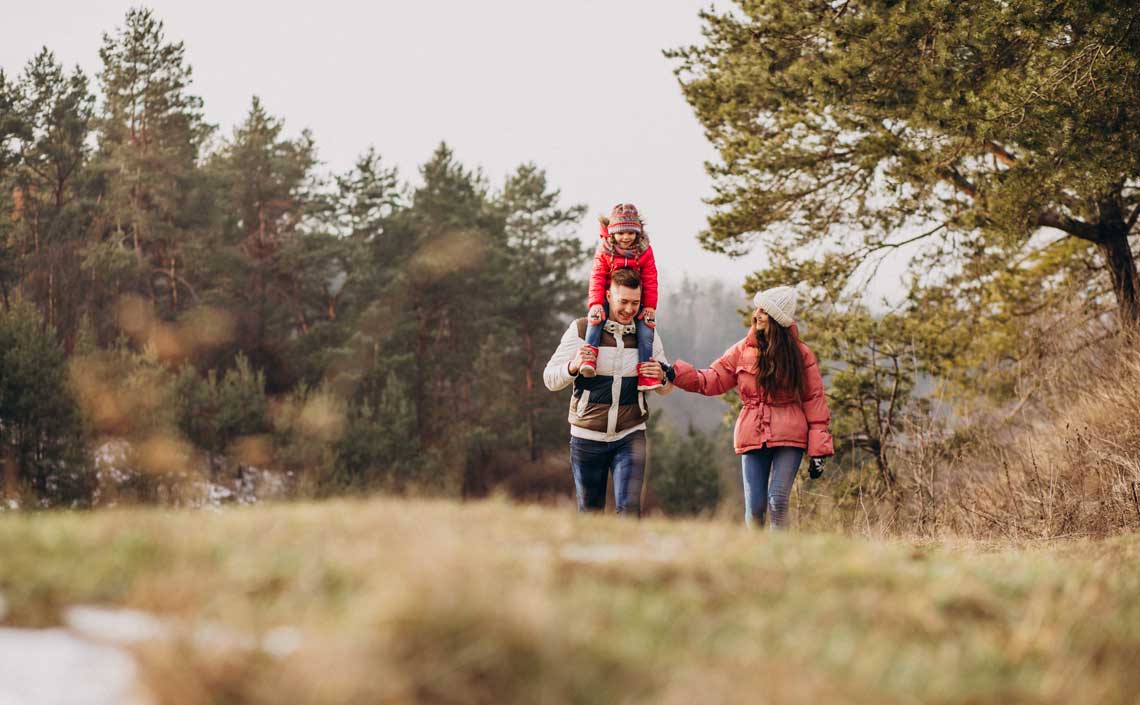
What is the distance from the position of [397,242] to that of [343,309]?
4.23 m

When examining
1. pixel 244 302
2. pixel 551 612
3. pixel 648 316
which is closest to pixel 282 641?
pixel 551 612

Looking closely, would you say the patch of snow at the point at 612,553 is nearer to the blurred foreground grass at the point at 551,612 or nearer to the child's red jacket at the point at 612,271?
the blurred foreground grass at the point at 551,612

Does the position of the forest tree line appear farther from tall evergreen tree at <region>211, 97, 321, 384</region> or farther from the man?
the man

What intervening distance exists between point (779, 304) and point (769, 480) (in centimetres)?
132

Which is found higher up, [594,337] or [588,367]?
[594,337]

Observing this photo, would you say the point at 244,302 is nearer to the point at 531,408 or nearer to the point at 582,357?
the point at 531,408

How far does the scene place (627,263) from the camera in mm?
6789

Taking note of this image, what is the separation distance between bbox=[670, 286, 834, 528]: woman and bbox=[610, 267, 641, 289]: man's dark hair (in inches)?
26.6

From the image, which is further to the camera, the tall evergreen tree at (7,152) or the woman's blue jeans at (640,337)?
the tall evergreen tree at (7,152)

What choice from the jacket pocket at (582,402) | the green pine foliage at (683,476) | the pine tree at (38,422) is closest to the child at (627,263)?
the jacket pocket at (582,402)

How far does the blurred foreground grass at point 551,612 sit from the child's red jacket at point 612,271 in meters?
3.38

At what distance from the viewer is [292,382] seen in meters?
38.1

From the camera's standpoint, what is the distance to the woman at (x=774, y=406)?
6.59 metres

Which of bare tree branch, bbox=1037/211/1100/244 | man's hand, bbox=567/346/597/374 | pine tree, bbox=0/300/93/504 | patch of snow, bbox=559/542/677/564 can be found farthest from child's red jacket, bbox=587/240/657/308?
pine tree, bbox=0/300/93/504
